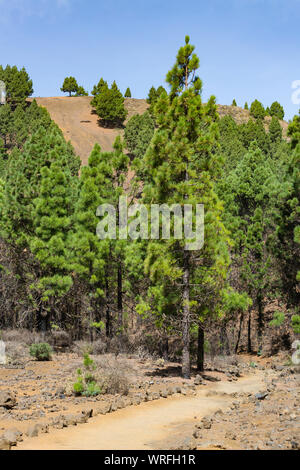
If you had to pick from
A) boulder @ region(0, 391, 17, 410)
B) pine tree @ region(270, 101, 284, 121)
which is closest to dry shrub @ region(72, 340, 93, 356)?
boulder @ region(0, 391, 17, 410)

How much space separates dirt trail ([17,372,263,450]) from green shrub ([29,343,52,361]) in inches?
341

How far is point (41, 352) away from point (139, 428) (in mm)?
11868

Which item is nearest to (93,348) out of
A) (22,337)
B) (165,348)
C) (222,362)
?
(165,348)

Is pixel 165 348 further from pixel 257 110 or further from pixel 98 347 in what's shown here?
pixel 257 110

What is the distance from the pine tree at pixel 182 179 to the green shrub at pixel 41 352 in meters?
6.13

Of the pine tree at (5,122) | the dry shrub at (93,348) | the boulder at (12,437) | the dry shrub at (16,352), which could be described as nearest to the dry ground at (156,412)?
the boulder at (12,437)

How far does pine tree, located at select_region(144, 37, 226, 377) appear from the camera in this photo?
1659cm

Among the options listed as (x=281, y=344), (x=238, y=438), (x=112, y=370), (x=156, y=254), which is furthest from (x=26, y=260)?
(x=238, y=438)

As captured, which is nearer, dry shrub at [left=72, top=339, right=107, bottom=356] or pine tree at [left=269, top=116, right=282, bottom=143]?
dry shrub at [left=72, top=339, right=107, bottom=356]

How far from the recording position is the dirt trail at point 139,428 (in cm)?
782

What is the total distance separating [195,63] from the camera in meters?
17.4

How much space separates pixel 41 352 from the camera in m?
20.2

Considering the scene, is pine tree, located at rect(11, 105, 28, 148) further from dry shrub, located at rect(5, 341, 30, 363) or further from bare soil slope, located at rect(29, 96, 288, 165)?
dry shrub, located at rect(5, 341, 30, 363)
